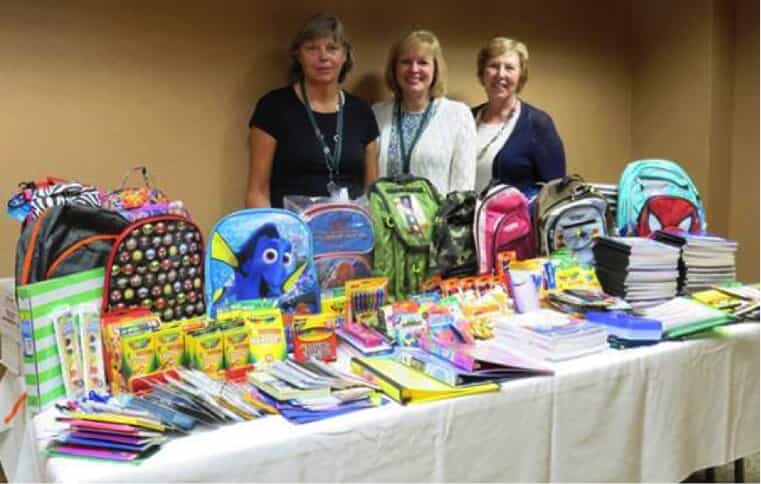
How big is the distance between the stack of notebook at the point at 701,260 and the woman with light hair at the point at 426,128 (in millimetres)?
950

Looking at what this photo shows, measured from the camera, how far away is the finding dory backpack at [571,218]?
2.13 meters

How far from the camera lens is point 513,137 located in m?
2.98

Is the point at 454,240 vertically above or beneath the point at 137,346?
above

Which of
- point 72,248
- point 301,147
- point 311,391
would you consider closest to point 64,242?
point 72,248

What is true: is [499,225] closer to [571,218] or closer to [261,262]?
[571,218]

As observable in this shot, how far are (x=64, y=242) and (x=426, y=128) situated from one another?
1647 millimetres

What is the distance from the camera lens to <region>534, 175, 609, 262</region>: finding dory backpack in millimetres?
2135

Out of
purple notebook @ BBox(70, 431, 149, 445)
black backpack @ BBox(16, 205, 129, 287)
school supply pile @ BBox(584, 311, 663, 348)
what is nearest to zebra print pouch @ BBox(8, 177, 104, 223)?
black backpack @ BBox(16, 205, 129, 287)

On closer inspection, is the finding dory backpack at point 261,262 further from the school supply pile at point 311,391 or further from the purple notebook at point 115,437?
the purple notebook at point 115,437

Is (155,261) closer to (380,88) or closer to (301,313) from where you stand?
(301,313)

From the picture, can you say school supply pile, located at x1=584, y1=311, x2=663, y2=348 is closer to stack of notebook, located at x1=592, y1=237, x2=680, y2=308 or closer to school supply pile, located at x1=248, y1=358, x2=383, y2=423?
stack of notebook, located at x1=592, y1=237, x2=680, y2=308

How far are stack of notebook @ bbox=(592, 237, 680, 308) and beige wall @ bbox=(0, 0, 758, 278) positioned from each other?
1.69 meters

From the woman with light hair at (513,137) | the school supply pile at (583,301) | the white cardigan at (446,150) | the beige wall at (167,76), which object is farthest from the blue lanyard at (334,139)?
the school supply pile at (583,301)

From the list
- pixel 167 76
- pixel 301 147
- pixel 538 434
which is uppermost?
pixel 167 76
